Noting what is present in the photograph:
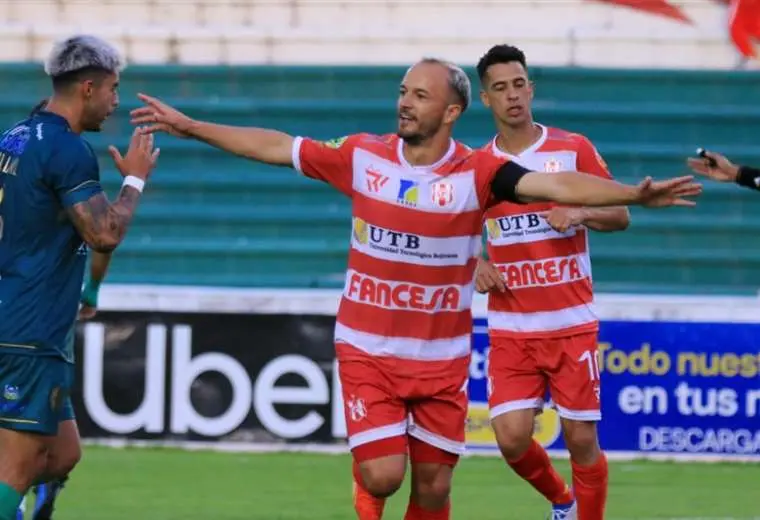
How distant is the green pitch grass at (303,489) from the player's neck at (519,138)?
213cm

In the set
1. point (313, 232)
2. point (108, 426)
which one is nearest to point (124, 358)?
point (108, 426)

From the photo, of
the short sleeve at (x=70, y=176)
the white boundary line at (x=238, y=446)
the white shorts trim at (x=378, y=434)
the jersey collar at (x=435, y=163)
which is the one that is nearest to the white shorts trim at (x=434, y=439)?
the white shorts trim at (x=378, y=434)

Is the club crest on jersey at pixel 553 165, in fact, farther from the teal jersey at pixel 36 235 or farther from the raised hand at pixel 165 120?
the teal jersey at pixel 36 235

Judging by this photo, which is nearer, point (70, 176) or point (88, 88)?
point (70, 176)

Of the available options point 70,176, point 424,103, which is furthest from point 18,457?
point 424,103

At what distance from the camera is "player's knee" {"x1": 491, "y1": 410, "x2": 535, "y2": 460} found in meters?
8.55

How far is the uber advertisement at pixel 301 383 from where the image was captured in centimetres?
1215

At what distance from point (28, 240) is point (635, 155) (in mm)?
8428

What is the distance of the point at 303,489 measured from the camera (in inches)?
421

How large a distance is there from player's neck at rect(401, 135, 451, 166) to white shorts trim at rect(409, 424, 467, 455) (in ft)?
3.67

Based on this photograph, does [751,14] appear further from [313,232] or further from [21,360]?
[21,360]

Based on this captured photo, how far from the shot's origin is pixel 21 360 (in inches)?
270

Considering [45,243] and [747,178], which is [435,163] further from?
[45,243]

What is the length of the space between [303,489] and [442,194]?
3888 mm
